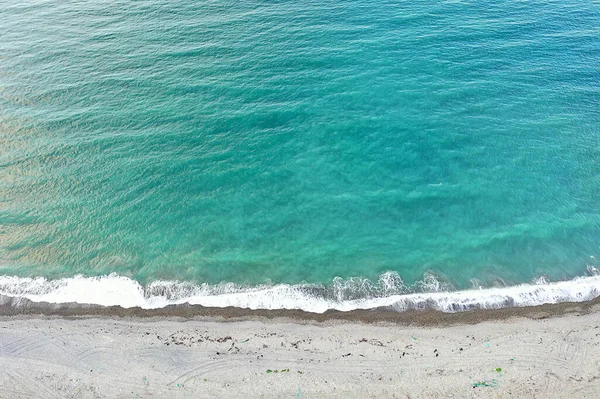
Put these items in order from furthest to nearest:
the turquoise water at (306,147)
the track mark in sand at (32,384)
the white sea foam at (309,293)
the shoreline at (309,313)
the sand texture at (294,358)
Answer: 1. the turquoise water at (306,147)
2. the white sea foam at (309,293)
3. the shoreline at (309,313)
4. the track mark in sand at (32,384)
5. the sand texture at (294,358)

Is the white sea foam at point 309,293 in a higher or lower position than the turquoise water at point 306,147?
lower

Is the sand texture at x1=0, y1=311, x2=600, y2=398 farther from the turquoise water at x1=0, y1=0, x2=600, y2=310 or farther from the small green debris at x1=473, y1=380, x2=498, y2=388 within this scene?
the turquoise water at x1=0, y1=0, x2=600, y2=310

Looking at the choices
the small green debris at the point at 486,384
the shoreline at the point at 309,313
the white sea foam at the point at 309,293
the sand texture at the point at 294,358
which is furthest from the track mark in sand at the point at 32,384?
the small green debris at the point at 486,384

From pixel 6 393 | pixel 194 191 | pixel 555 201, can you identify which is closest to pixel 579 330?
pixel 555 201

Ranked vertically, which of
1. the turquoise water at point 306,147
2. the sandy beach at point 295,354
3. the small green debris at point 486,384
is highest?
the turquoise water at point 306,147

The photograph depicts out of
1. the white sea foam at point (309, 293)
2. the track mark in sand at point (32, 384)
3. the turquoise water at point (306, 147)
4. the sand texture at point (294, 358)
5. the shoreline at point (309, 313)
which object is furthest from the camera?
the turquoise water at point (306, 147)

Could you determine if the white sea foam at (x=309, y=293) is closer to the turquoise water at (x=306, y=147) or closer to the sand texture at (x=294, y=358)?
the turquoise water at (x=306, y=147)

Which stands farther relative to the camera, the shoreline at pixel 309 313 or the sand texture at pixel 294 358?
the shoreline at pixel 309 313
